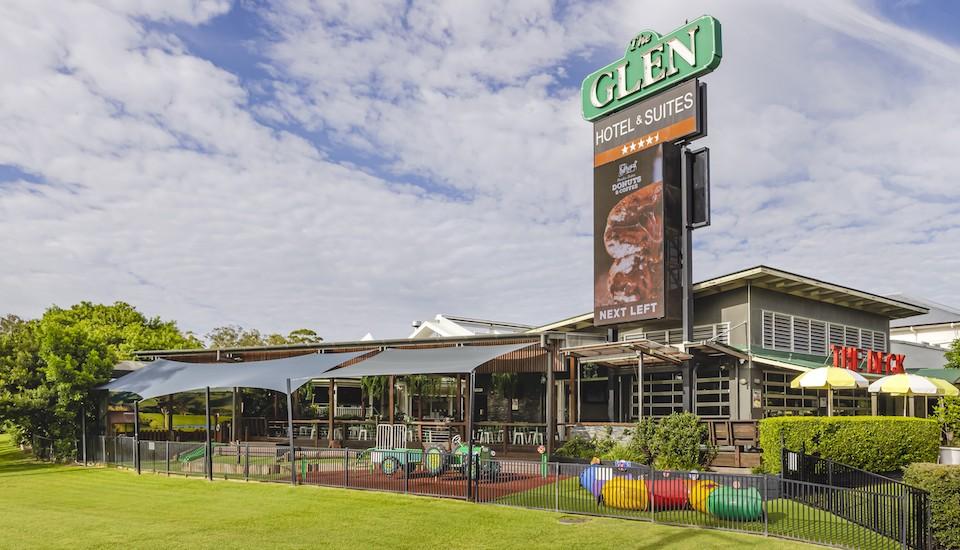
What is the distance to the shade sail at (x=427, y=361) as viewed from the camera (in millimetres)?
21000

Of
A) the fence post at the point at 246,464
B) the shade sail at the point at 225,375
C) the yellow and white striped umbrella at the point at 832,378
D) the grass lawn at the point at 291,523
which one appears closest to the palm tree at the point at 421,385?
the shade sail at the point at 225,375

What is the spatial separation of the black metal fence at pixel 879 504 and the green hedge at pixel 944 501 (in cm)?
13

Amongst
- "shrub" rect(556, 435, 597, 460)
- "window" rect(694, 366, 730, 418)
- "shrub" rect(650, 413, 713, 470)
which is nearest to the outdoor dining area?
"shrub" rect(650, 413, 713, 470)

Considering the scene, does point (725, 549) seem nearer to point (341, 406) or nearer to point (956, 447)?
point (956, 447)

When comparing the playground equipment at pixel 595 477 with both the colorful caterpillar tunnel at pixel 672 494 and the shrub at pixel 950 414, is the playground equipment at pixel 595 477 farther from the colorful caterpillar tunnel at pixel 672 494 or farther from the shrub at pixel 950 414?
the shrub at pixel 950 414

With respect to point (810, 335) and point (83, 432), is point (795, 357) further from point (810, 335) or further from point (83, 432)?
point (83, 432)

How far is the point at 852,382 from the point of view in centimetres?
1942

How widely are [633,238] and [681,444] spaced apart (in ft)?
27.2

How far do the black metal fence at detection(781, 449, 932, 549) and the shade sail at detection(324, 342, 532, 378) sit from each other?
28.6 feet

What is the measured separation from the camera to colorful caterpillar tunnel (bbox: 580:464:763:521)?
532 inches

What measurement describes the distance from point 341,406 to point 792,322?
65.3ft

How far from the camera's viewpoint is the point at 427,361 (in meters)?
22.7

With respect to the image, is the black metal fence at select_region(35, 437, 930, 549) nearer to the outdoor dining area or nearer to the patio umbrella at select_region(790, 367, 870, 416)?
the patio umbrella at select_region(790, 367, 870, 416)

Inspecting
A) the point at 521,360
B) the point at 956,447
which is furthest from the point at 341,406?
the point at 956,447
